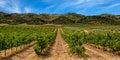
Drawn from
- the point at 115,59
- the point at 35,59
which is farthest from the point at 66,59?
the point at 115,59

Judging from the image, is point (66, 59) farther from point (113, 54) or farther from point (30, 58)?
point (113, 54)

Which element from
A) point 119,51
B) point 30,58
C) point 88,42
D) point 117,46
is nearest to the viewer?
point 30,58

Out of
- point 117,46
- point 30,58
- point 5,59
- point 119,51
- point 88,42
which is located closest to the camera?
point 5,59

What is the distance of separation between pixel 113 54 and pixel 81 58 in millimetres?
6919

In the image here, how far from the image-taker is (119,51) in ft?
125

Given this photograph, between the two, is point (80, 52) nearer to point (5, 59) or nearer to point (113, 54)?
point (113, 54)

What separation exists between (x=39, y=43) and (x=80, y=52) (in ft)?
22.1

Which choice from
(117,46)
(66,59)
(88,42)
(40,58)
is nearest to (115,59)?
(117,46)

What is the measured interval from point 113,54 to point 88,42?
918 inches

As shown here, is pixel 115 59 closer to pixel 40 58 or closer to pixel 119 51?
pixel 119 51

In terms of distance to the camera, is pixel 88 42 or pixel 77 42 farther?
pixel 88 42

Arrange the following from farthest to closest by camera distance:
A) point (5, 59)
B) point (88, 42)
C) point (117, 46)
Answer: point (88, 42) → point (117, 46) → point (5, 59)

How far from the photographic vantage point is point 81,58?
105ft

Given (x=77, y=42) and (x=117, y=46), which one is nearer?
(x=117, y=46)
